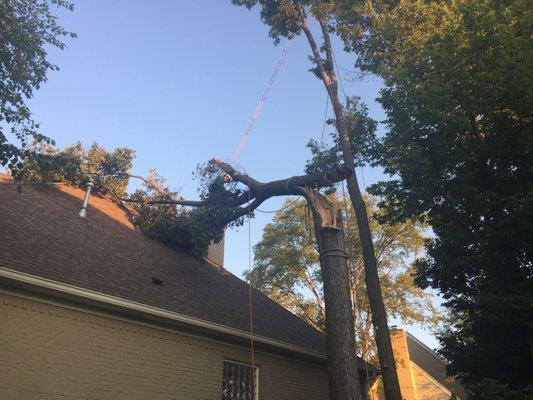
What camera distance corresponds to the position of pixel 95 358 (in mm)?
8469

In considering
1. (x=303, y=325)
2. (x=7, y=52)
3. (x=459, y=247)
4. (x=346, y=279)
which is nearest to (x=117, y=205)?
(x=303, y=325)

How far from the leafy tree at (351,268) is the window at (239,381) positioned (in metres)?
15.6

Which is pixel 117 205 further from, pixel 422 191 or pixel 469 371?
pixel 469 371

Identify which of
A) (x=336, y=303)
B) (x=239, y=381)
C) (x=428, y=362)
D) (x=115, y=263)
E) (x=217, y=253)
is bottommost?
(x=239, y=381)

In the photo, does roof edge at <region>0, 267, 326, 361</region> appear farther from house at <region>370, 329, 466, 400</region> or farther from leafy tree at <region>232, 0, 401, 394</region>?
house at <region>370, 329, 466, 400</region>

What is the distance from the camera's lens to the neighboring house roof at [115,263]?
29.1ft

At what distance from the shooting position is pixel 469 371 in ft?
43.0

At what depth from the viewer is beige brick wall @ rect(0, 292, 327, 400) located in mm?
7496

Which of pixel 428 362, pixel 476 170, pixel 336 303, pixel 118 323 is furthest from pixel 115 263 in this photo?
pixel 428 362

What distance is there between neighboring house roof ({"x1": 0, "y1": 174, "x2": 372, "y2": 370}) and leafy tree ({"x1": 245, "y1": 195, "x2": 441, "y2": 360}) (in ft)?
43.5

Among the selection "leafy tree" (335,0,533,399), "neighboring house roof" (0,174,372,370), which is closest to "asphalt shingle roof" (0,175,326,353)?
"neighboring house roof" (0,174,372,370)

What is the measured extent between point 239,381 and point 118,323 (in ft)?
12.1

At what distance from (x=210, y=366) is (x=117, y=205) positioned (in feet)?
25.4

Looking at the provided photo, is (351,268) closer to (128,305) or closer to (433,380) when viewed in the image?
(433,380)
